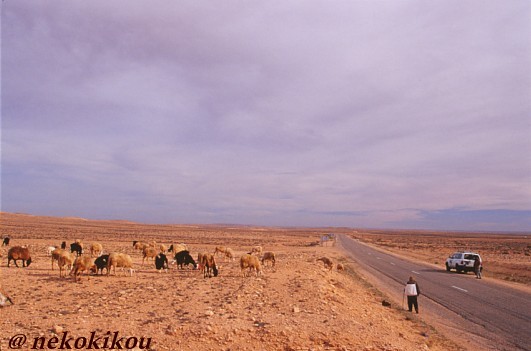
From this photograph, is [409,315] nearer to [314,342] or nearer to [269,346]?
[314,342]

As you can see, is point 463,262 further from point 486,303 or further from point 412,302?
point 412,302

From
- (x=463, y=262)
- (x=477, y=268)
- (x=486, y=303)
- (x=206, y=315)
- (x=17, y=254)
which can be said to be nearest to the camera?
(x=206, y=315)

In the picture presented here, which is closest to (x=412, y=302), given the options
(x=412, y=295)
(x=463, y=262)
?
(x=412, y=295)

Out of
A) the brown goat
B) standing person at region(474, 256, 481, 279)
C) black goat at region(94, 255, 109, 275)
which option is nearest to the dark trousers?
black goat at region(94, 255, 109, 275)

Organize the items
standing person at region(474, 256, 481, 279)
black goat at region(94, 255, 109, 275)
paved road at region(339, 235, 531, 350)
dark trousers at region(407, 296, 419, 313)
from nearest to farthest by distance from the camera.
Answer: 1. paved road at region(339, 235, 531, 350)
2. dark trousers at region(407, 296, 419, 313)
3. black goat at region(94, 255, 109, 275)
4. standing person at region(474, 256, 481, 279)

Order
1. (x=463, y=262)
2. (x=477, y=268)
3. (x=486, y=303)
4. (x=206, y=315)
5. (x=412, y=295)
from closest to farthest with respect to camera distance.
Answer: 1. (x=206, y=315)
2. (x=412, y=295)
3. (x=486, y=303)
4. (x=477, y=268)
5. (x=463, y=262)

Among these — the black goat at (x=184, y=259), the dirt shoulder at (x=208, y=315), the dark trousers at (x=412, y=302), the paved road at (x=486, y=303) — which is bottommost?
the paved road at (x=486, y=303)

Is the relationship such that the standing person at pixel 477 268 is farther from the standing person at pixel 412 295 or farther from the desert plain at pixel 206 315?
the standing person at pixel 412 295

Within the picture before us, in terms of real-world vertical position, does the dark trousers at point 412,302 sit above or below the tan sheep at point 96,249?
below

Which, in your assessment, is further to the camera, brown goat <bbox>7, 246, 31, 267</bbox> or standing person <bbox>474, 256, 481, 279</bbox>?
standing person <bbox>474, 256, 481, 279</bbox>

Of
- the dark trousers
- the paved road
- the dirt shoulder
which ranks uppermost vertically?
the dirt shoulder

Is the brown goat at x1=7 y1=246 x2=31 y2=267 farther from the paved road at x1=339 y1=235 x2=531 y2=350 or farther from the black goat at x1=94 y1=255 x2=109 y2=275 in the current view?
the paved road at x1=339 y1=235 x2=531 y2=350

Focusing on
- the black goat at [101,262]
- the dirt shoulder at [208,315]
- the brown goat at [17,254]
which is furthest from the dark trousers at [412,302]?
the brown goat at [17,254]

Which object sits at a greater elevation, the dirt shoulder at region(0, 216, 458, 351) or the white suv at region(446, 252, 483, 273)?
the dirt shoulder at region(0, 216, 458, 351)
